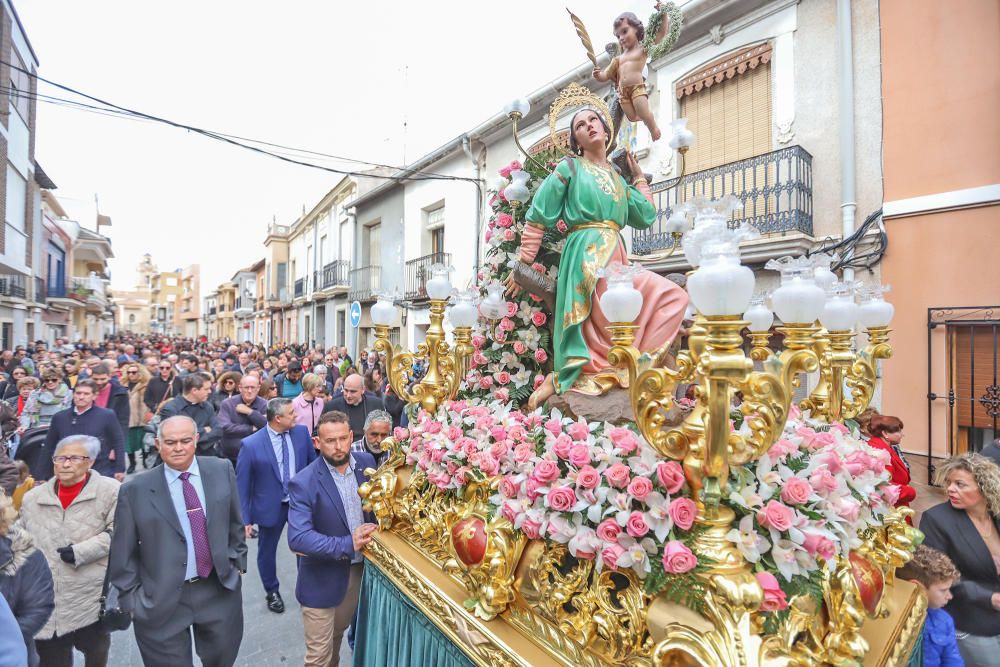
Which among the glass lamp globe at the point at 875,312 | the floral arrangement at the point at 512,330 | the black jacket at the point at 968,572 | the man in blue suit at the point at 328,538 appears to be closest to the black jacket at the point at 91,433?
the man in blue suit at the point at 328,538

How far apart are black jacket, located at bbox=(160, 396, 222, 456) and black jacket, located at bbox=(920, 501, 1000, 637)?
5.08 meters

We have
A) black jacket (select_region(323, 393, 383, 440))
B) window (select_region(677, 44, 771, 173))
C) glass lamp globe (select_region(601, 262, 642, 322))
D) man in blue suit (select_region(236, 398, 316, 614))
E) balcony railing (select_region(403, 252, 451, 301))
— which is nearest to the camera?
glass lamp globe (select_region(601, 262, 642, 322))

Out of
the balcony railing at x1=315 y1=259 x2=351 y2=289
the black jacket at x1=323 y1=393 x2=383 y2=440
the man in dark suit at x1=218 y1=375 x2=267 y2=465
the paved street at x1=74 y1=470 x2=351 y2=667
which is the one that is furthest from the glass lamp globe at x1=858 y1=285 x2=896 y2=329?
the balcony railing at x1=315 y1=259 x2=351 y2=289

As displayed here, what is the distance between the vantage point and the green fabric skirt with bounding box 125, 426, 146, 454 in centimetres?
624

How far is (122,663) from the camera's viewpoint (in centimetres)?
292

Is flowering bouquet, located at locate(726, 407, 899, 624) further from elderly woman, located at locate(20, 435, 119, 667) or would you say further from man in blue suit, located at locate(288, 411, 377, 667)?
elderly woman, located at locate(20, 435, 119, 667)

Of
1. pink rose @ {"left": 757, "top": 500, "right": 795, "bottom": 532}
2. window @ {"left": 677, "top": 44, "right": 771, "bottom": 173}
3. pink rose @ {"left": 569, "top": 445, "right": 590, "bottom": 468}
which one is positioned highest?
window @ {"left": 677, "top": 44, "right": 771, "bottom": 173}

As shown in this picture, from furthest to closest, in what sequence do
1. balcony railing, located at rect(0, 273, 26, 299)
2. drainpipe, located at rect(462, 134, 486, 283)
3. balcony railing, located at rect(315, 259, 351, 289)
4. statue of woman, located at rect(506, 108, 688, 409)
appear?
balcony railing, located at rect(315, 259, 351, 289), balcony railing, located at rect(0, 273, 26, 299), drainpipe, located at rect(462, 134, 486, 283), statue of woman, located at rect(506, 108, 688, 409)

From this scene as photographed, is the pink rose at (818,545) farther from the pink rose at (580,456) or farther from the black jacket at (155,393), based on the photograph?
the black jacket at (155,393)

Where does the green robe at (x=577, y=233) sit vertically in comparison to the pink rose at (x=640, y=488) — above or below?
above

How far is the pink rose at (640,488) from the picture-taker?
1.47 metres

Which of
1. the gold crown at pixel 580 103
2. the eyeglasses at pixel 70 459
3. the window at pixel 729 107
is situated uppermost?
the window at pixel 729 107

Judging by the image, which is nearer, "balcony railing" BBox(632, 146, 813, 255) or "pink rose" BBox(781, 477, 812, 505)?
"pink rose" BBox(781, 477, 812, 505)

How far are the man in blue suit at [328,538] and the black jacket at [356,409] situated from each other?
6.76 ft
